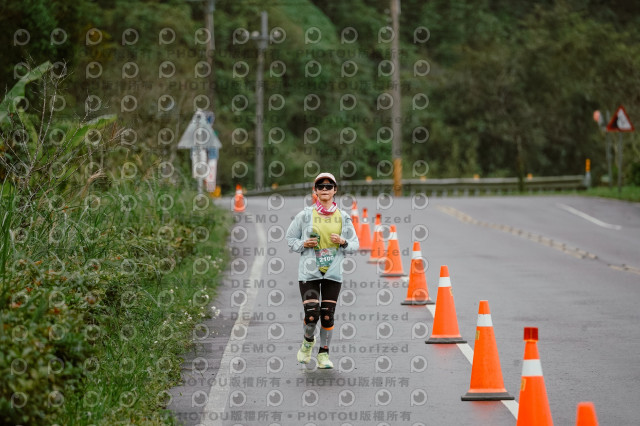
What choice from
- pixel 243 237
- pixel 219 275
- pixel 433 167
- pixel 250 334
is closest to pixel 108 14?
pixel 433 167

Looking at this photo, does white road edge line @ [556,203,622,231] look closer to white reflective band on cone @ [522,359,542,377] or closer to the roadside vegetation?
the roadside vegetation

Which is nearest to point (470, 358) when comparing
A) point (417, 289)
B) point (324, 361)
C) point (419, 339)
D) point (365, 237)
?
point (419, 339)

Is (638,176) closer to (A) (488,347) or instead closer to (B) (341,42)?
(B) (341,42)

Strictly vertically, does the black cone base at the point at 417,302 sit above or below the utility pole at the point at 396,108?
below

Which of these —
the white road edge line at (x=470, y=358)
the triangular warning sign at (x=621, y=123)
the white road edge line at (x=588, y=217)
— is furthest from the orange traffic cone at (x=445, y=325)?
the triangular warning sign at (x=621, y=123)

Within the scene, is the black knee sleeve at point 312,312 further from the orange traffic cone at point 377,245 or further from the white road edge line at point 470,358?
the orange traffic cone at point 377,245

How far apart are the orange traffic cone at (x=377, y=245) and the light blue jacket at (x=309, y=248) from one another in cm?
892

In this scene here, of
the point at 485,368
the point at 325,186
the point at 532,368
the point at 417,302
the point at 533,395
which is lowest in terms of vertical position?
the point at 417,302

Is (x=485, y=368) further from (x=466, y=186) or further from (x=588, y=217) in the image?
(x=466, y=186)

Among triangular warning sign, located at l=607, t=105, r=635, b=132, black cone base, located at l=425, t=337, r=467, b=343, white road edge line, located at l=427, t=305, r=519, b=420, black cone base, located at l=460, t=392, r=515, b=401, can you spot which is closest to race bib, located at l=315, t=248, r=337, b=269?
white road edge line, located at l=427, t=305, r=519, b=420

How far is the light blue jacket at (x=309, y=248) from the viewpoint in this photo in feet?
35.6

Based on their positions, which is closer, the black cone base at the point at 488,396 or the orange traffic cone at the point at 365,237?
the black cone base at the point at 488,396

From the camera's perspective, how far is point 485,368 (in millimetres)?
9383

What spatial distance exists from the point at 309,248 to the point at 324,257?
0.15 metres
